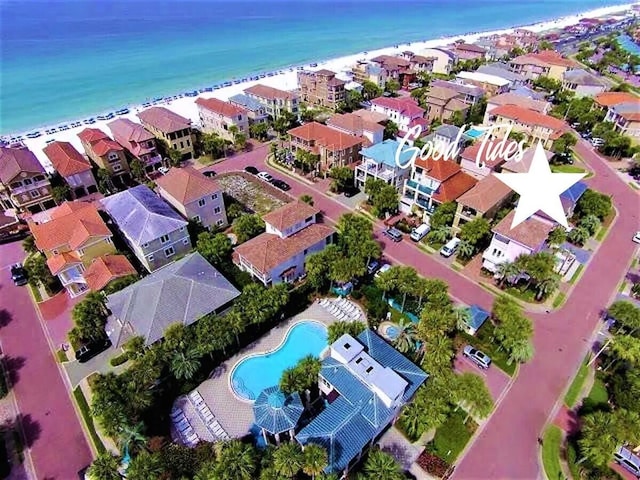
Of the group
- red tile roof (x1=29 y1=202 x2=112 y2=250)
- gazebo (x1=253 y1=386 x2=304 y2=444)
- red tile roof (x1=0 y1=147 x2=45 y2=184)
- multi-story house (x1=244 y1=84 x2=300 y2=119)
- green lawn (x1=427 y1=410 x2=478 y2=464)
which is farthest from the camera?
multi-story house (x1=244 y1=84 x2=300 y2=119)

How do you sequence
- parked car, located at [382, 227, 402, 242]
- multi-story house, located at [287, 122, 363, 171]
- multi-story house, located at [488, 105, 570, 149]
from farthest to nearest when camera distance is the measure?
multi-story house, located at [488, 105, 570, 149] → multi-story house, located at [287, 122, 363, 171] → parked car, located at [382, 227, 402, 242]

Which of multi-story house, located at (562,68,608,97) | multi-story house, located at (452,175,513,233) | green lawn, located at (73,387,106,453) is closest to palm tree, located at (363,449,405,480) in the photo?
green lawn, located at (73,387,106,453)

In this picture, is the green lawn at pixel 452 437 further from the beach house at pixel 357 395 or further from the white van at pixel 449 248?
the white van at pixel 449 248

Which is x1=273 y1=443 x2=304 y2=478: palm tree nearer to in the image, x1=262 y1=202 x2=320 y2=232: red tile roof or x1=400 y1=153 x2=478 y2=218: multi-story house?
x1=262 y1=202 x2=320 y2=232: red tile roof

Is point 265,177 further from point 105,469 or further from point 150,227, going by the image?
point 105,469

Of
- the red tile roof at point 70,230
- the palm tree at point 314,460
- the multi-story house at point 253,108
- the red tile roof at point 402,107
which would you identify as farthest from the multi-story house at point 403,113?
the palm tree at point 314,460
